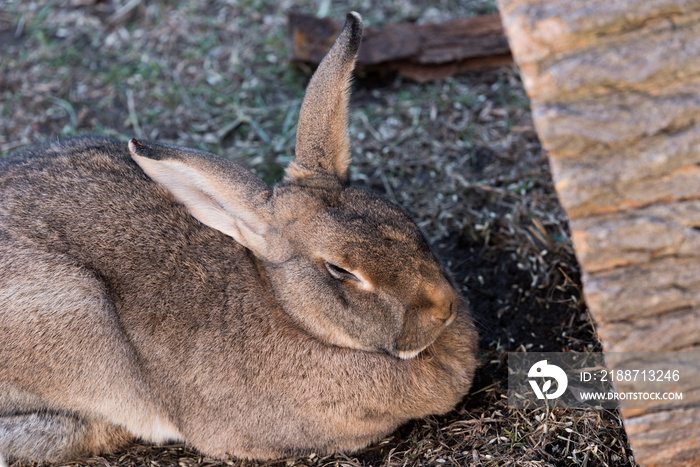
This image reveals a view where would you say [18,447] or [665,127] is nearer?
[665,127]

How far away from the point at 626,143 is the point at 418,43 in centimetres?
444

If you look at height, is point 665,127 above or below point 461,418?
above

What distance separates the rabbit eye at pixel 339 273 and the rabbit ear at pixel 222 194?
0.36 meters

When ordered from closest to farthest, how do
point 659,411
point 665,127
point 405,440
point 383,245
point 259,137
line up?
point 665,127 → point 659,411 → point 383,245 → point 405,440 → point 259,137

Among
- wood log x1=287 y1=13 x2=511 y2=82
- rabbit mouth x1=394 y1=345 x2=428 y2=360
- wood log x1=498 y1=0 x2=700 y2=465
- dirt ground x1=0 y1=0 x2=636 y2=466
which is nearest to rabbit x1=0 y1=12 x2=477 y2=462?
rabbit mouth x1=394 y1=345 x2=428 y2=360

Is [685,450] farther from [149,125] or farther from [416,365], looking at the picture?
[149,125]

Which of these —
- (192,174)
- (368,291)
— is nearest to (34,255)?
(192,174)

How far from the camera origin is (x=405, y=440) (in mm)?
4574

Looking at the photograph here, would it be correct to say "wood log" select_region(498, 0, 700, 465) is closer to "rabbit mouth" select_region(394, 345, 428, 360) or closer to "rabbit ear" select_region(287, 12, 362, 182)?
"rabbit mouth" select_region(394, 345, 428, 360)

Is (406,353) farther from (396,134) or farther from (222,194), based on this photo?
(396,134)

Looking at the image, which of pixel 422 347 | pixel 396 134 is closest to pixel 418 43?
pixel 396 134

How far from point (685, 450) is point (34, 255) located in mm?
3725

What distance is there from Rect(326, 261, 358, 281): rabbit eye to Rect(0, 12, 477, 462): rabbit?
2 cm

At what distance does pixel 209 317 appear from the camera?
4.41 m
